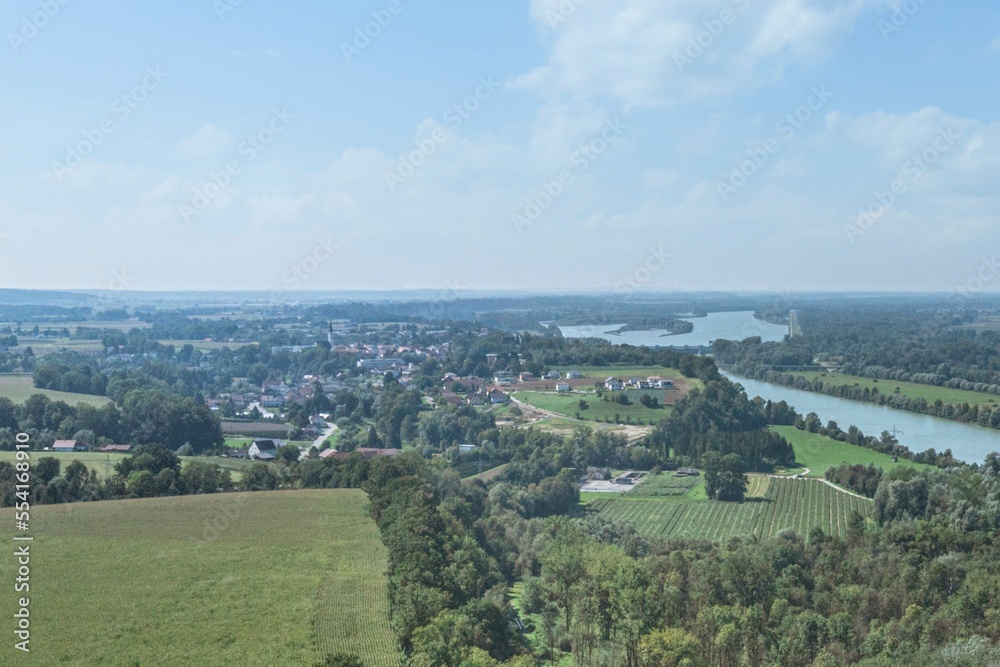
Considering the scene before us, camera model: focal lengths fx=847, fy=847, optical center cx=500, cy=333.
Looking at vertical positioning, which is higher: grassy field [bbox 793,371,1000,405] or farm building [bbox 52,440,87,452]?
farm building [bbox 52,440,87,452]

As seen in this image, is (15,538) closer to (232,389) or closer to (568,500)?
(568,500)

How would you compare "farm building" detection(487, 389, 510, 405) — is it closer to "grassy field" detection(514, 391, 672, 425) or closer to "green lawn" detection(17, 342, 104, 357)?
"grassy field" detection(514, 391, 672, 425)

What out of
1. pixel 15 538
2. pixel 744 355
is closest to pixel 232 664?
pixel 15 538

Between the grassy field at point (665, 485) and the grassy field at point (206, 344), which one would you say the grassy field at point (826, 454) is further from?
the grassy field at point (206, 344)

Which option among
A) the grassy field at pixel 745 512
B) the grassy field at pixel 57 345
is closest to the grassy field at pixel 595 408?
the grassy field at pixel 745 512

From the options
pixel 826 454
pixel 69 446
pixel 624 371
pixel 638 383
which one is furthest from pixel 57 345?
pixel 826 454

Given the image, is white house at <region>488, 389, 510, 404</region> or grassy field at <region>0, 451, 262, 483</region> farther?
white house at <region>488, 389, 510, 404</region>

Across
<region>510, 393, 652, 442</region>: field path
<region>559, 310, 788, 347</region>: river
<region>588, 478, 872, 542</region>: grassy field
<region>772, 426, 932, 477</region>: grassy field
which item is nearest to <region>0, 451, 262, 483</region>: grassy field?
<region>588, 478, 872, 542</region>: grassy field
